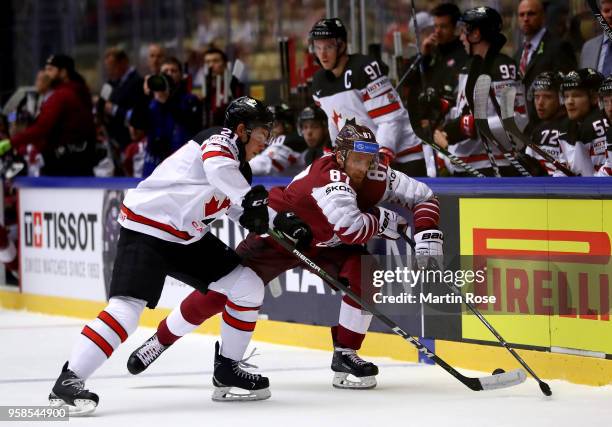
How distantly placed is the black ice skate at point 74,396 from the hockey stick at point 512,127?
240 centimetres

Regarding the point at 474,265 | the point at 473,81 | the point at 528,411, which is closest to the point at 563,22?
the point at 473,81

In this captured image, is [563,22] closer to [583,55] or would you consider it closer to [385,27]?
[583,55]

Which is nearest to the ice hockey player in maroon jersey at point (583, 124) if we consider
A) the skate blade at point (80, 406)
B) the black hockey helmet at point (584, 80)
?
the black hockey helmet at point (584, 80)

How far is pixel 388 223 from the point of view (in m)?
5.58

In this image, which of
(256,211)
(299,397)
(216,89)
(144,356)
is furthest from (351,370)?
(216,89)

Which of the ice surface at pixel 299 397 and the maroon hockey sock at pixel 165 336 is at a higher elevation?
the maroon hockey sock at pixel 165 336

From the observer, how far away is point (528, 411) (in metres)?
4.89

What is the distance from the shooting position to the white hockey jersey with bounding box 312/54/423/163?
6.73 metres

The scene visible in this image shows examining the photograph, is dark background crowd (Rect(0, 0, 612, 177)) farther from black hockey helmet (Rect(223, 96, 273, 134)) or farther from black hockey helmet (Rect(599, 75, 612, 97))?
black hockey helmet (Rect(223, 96, 273, 134))

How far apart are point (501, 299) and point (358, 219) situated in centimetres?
84

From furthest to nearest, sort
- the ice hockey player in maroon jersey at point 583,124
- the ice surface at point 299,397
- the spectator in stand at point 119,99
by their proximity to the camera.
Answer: the spectator in stand at point 119,99 < the ice hockey player in maroon jersey at point 583,124 < the ice surface at point 299,397

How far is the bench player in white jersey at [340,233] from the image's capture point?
5371 mm

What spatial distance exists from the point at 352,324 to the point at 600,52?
2009 millimetres

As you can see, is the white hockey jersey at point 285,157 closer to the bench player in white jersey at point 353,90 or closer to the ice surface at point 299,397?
the bench player in white jersey at point 353,90
